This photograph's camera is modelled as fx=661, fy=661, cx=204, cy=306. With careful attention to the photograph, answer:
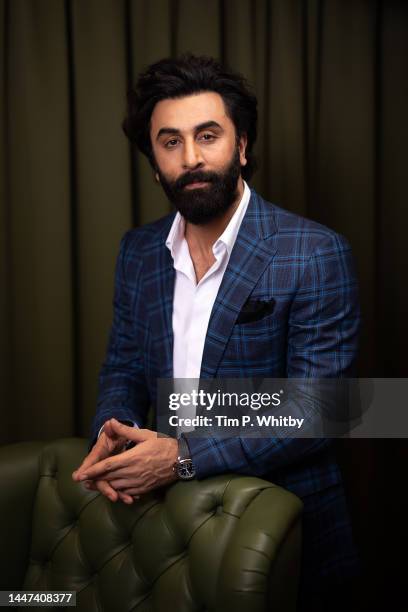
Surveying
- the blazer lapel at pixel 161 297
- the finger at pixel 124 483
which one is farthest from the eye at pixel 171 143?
the finger at pixel 124 483

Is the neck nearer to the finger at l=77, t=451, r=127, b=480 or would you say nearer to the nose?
the nose

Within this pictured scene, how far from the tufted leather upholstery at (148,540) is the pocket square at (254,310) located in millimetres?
355

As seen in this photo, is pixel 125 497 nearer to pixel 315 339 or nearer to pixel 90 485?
pixel 90 485

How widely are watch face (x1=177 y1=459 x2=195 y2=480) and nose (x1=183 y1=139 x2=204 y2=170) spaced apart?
672 mm

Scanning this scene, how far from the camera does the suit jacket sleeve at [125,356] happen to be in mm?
1668

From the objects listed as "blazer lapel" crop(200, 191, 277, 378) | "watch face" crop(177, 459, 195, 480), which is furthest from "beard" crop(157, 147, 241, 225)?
"watch face" crop(177, 459, 195, 480)

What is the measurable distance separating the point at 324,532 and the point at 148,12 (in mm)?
1540

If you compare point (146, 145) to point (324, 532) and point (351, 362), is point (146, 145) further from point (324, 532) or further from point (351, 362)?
point (324, 532)

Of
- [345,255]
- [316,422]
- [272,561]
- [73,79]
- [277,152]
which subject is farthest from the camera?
[277,152]

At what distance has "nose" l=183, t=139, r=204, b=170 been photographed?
1532 mm

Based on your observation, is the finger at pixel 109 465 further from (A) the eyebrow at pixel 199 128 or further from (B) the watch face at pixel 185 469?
(A) the eyebrow at pixel 199 128

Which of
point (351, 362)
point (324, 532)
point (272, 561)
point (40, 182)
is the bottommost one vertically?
point (324, 532)

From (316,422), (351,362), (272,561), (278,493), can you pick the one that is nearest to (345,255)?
(351,362)

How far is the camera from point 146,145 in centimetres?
179
